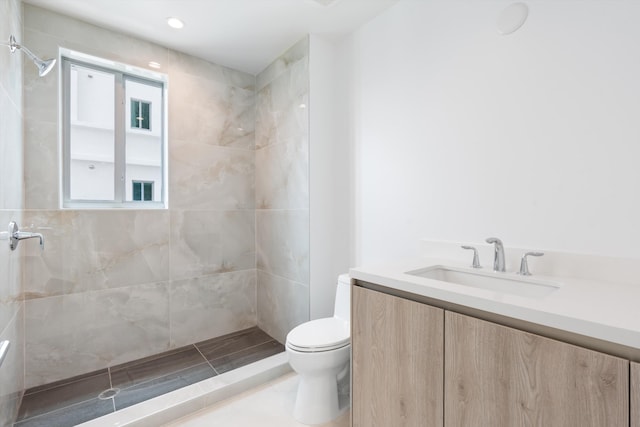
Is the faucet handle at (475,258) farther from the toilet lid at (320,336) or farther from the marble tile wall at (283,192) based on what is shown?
the marble tile wall at (283,192)

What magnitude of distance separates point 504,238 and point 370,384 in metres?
0.91

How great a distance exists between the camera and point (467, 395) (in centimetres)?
92

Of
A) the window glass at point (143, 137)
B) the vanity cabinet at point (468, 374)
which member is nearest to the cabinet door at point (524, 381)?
the vanity cabinet at point (468, 374)

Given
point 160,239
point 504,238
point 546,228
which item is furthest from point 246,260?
point 546,228

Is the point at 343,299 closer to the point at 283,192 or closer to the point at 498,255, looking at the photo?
the point at 498,255

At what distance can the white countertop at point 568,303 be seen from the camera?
70 centimetres

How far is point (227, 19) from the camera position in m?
1.97

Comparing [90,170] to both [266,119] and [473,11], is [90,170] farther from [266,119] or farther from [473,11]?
[473,11]

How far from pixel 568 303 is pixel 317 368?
1140 millimetres

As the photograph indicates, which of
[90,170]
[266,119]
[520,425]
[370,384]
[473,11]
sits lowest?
[370,384]

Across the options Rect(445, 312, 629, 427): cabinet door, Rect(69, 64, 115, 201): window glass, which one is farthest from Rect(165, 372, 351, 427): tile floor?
Rect(69, 64, 115, 201): window glass

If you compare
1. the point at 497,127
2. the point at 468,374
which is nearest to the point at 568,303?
the point at 468,374

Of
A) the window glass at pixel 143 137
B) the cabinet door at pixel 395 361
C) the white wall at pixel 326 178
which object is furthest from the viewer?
the window glass at pixel 143 137

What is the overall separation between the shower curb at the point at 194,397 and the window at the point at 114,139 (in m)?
1.38
